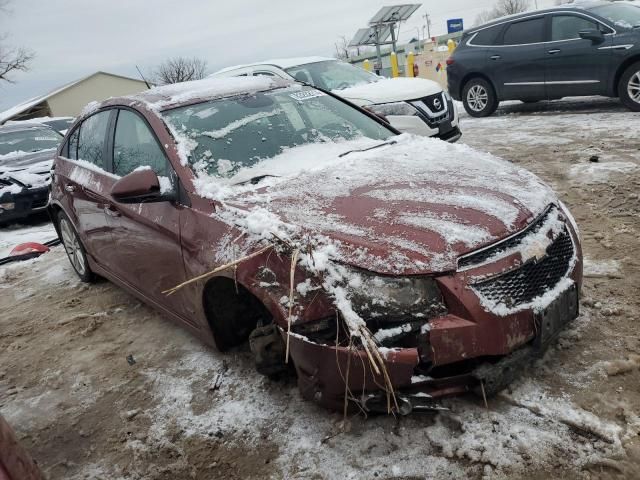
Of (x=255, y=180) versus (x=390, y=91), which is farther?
(x=390, y=91)

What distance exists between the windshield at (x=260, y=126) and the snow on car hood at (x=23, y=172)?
5646mm

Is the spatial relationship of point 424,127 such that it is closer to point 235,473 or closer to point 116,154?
point 116,154

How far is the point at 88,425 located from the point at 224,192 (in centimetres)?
145

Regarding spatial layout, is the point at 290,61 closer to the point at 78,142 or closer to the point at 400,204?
the point at 78,142

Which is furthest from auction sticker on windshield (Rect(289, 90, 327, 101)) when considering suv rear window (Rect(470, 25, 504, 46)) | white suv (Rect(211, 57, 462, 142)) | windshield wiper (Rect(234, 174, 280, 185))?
suv rear window (Rect(470, 25, 504, 46))

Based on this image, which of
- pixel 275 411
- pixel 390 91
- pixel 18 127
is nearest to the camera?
pixel 275 411

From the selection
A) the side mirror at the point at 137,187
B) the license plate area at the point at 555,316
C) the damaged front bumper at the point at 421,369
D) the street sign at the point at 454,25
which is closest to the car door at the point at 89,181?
the side mirror at the point at 137,187

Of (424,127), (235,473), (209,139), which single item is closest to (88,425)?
(235,473)

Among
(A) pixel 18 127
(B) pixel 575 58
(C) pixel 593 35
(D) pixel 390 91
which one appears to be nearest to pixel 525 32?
(B) pixel 575 58

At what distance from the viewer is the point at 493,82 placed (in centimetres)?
→ 969

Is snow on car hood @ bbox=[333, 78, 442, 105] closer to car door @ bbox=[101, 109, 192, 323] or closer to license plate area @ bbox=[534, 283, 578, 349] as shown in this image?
car door @ bbox=[101, 109, 192, 323]

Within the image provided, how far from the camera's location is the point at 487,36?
31.9 feet

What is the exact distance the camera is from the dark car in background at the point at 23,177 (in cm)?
764

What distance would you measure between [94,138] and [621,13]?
319 inches
